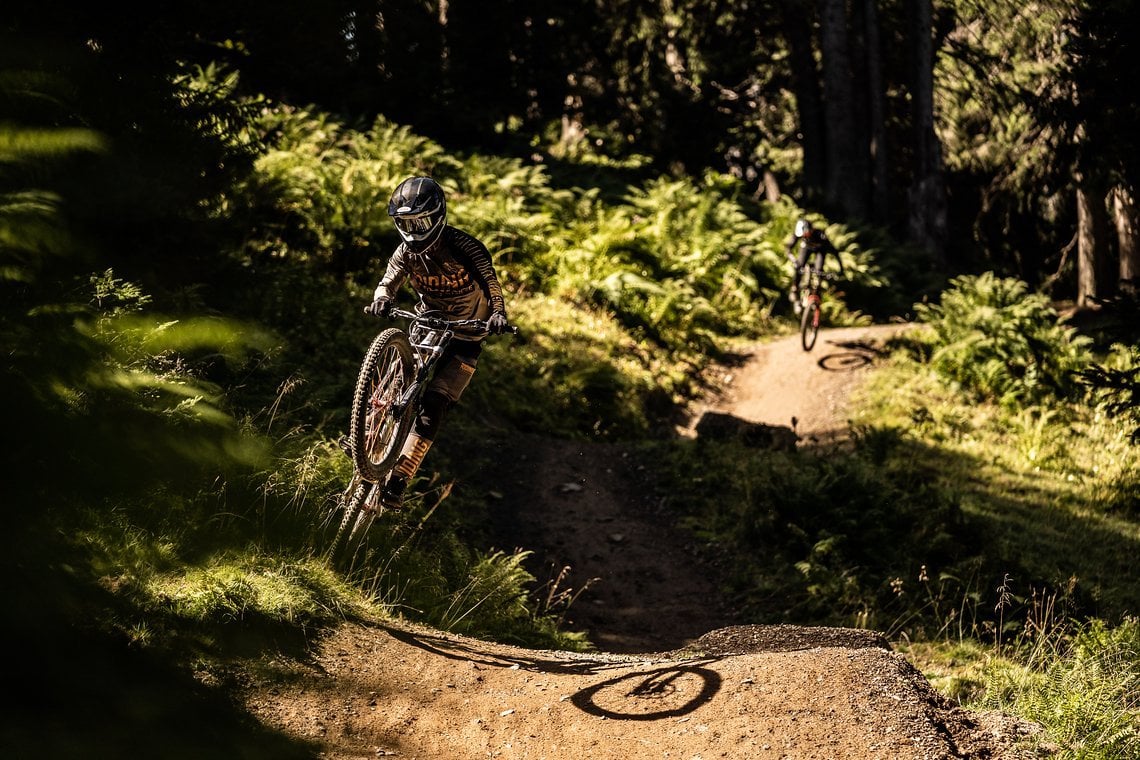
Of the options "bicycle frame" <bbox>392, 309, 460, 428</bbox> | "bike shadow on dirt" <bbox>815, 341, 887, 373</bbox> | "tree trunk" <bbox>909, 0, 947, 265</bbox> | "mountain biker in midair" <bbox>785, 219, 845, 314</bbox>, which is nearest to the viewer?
"bicycle frame" <bbox>392, 309, 460, 428</bbox>

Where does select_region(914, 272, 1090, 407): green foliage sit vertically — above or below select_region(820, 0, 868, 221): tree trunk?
below

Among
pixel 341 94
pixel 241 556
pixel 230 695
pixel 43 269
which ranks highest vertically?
pixel 341 94

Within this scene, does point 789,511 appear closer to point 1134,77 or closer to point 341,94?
point 1134,77

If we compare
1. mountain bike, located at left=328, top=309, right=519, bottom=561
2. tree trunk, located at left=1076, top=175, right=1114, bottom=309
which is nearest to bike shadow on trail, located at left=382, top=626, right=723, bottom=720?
mountain bike, located at left=328, top=309, right=519, bottom=561

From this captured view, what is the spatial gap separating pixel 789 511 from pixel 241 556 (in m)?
6.83

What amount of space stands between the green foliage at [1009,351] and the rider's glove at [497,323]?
1227 cm

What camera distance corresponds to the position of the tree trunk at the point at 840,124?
2484 cm

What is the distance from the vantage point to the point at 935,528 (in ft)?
37.2

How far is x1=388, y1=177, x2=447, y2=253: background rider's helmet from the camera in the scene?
21.4ft

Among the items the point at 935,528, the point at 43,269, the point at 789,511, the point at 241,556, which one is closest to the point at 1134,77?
the point at 935,528

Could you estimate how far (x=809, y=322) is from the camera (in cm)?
1891

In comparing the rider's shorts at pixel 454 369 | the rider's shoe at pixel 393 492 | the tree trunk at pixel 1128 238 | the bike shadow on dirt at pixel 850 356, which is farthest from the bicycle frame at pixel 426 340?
the tree trunk at pixel 1128 238

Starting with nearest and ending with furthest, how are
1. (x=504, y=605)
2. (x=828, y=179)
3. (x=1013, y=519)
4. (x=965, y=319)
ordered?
(x=504, y=605)
(x=1013, y=519)
(x=965, y=319)
(x=828, y=179)

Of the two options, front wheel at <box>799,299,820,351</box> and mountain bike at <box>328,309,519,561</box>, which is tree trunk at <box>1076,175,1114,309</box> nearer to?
front wheel at <box>799,299,820,351</box>
